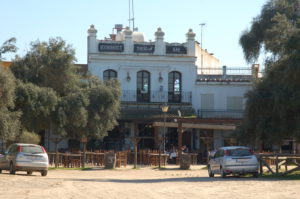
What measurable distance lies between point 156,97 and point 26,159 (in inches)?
1092

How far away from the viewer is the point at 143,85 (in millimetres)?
56531

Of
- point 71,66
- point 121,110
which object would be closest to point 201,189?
point 71,66

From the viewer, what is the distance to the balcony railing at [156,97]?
2208 inches

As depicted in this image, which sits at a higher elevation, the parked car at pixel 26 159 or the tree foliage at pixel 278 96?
the tree foliage at pixel 278 96

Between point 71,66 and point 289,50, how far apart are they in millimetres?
22511

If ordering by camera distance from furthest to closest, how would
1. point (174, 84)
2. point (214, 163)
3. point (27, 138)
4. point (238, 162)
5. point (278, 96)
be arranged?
1. point (174, 84)
2. point (27, 138)
3. point (278, 96)
4. point (214, 163)
5. point (238, 162)

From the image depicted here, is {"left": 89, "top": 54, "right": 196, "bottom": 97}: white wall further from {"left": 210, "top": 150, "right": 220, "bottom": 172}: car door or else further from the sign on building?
{"left": 210, "top": 150, "right": 220, "bottom": 172}: car door

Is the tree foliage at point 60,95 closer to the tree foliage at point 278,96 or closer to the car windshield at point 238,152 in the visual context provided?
the tree foliage at point 278,96

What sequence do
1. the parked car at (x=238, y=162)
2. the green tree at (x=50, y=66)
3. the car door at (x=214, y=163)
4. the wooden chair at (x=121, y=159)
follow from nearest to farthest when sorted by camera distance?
the parked car at (x=238, y=162), the car door at (x=214, y=163), the wooden chair at (x=121, y=159), the green tree at (x=50, y=66)

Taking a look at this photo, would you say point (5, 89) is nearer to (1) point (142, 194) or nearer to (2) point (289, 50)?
(2) point (289, 50)

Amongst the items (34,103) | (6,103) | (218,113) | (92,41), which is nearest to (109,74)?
(92,41)

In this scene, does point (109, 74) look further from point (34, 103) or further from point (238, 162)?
point (238, 162)

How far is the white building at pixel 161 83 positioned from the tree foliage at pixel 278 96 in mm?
17527

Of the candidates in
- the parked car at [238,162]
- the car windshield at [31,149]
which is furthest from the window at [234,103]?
the car windshield at [31,149]
